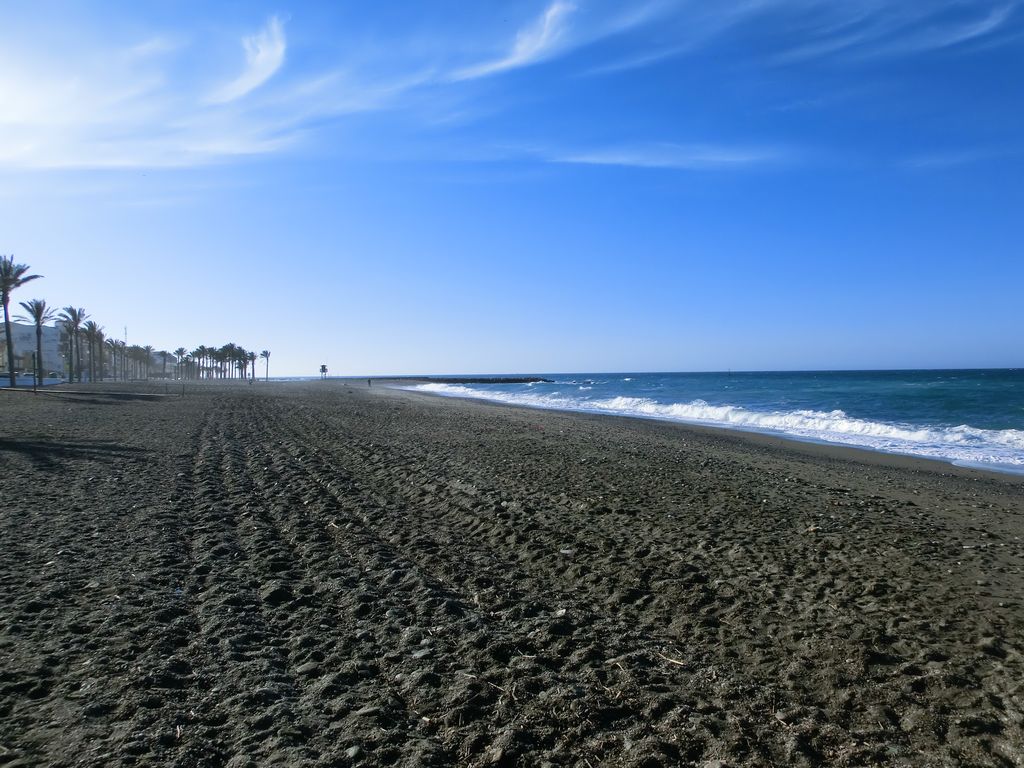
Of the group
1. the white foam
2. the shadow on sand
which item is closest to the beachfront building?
the shadow on sand

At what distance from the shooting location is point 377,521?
24.1 ft

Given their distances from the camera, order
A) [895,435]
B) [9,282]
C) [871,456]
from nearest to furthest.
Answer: [871,456], [895,435], [9,282]

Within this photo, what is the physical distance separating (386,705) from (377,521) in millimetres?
4119

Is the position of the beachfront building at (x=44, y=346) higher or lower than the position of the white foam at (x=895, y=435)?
higher

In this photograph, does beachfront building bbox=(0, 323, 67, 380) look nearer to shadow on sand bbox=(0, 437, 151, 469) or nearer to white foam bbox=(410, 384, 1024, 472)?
shadow on sand bbox=(0, 437, 151, 469)

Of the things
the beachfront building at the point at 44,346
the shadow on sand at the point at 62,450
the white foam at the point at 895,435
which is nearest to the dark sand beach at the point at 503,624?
the shadow on sand at the point at 62,450

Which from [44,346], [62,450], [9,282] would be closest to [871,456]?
[62,450]

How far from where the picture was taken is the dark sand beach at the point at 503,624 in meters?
3.03

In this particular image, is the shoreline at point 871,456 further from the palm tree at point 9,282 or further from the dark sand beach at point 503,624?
the palm tree at point 9,282

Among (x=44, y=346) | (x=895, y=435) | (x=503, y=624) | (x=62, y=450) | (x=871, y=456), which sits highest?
(x=44, y=346)

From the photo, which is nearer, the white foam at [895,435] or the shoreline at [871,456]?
the shoreline at [871,456]

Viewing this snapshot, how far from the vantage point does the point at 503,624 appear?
4445 millimetres

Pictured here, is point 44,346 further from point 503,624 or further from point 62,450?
point 503,624

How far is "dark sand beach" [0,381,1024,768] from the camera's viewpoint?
119 inches
